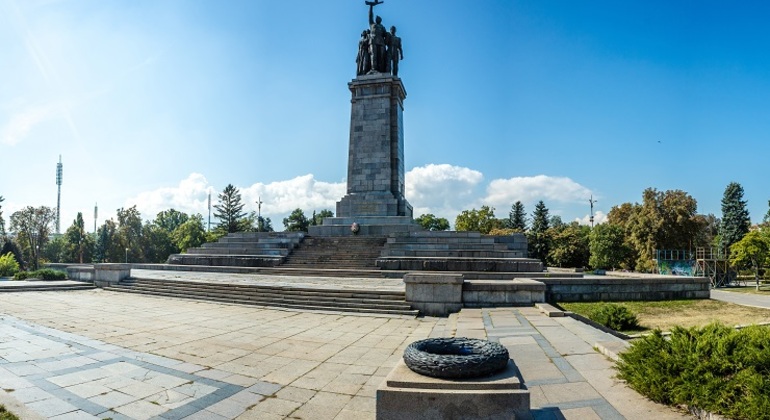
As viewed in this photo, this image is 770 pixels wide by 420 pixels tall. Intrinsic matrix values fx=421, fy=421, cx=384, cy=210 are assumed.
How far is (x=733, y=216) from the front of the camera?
2207 inches

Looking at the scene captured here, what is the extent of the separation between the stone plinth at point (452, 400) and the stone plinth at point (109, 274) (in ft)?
65.2

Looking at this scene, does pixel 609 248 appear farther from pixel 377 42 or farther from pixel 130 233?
pixel 130 233

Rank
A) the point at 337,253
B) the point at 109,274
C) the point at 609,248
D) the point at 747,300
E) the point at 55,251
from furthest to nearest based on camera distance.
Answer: the point at 55,251 → the point at 609,248 → the point at 337,253 → the point at 109,274 → the point at 747,300

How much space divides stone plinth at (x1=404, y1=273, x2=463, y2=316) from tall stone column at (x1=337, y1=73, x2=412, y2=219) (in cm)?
1554

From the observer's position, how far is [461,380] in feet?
13.2

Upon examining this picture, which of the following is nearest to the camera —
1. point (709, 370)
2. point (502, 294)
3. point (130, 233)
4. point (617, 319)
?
point (709, 370)

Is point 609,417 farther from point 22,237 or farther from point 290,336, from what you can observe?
point 22,237

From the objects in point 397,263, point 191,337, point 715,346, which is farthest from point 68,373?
point 397,263

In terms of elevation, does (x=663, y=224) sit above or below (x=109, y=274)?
above

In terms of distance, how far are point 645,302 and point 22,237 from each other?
6555cm

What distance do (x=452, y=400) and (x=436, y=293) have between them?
8.26m

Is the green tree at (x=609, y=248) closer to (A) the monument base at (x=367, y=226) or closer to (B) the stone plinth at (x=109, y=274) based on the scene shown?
(A) the monument base at (x=367, y=226)

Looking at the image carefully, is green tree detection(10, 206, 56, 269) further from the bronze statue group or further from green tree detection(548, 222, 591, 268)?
green tree detection(548, 222, 591, 268)

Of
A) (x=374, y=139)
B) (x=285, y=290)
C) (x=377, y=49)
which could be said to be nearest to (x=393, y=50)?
(x=377, y=49)
